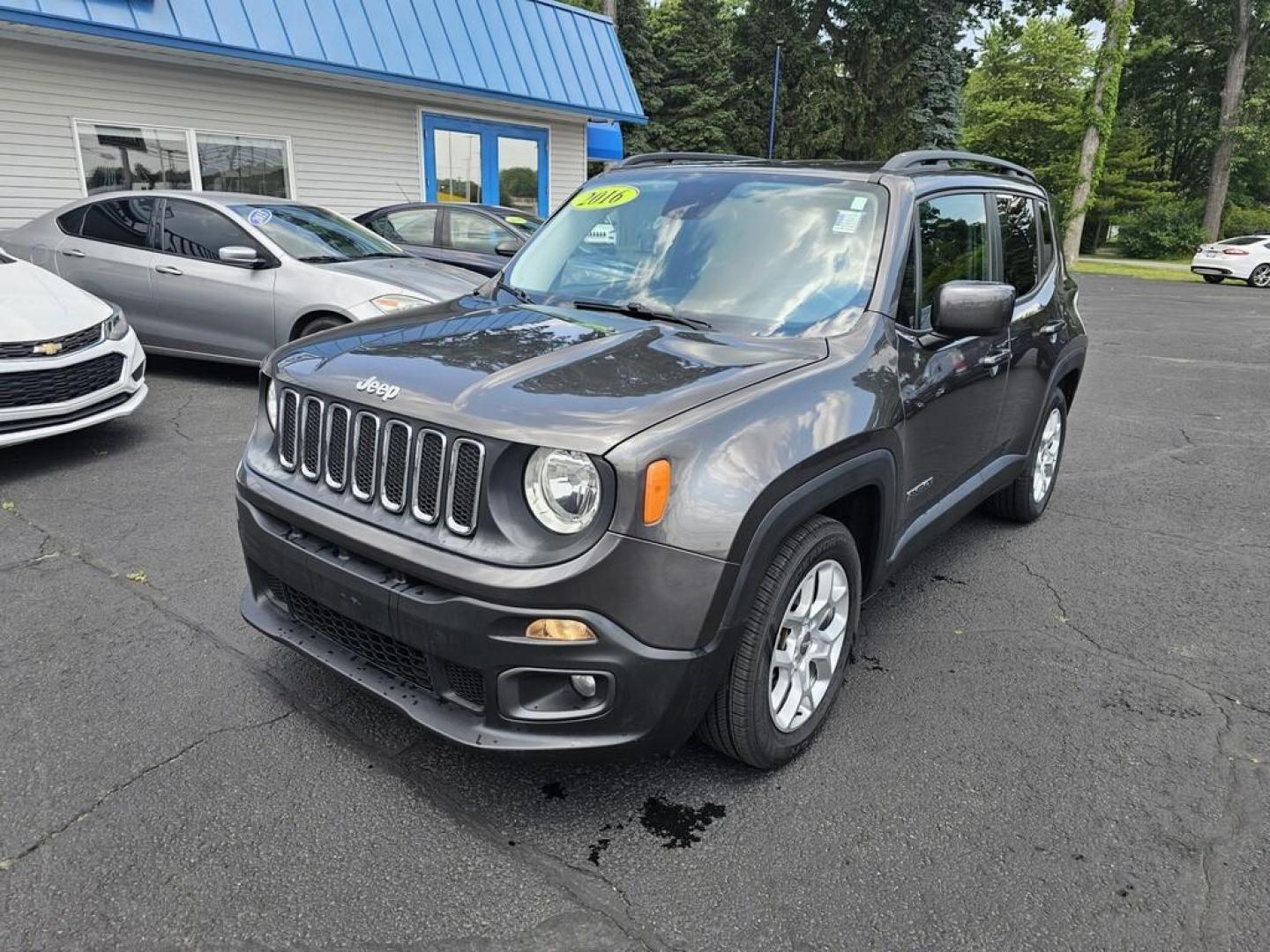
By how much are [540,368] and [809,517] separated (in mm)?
879

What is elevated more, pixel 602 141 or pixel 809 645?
pixel 602 141

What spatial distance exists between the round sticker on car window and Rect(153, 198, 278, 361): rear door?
396cm

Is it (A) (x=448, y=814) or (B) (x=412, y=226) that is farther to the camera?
(B) (x=412, y=226)

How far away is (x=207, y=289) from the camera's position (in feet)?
23.5

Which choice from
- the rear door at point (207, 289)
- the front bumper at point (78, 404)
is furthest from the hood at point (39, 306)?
the rear door at point (207, 289)

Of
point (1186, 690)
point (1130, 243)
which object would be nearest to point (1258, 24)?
point (1130, 243)

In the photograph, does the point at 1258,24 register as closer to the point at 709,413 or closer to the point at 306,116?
the point at 306,116

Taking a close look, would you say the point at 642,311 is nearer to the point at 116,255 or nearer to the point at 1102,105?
the point at 116,255

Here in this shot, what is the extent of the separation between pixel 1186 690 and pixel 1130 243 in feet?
145

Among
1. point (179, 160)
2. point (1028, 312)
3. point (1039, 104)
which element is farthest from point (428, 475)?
point (1039, 104)

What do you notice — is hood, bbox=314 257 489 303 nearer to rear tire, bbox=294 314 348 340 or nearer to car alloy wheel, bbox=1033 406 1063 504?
rear tire, bbox=294 314 348 340

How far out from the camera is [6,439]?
502 cm

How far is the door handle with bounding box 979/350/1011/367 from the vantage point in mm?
3641

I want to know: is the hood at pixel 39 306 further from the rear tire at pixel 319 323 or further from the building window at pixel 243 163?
the building window at pixel 243 163
